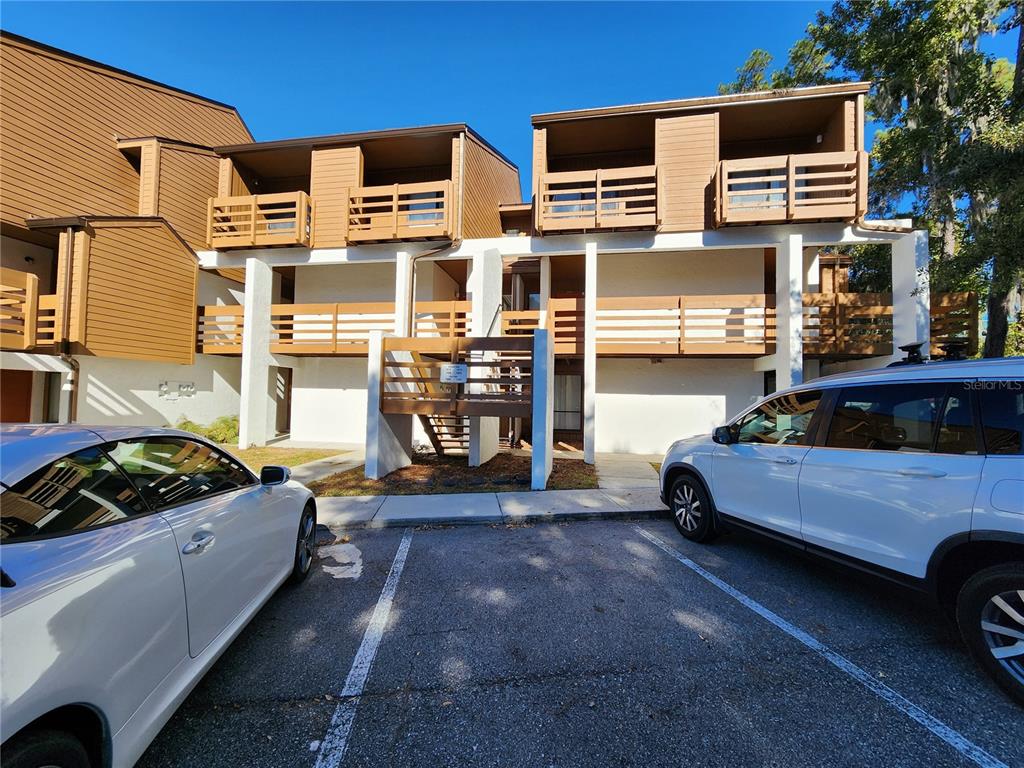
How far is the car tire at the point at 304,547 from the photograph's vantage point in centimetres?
352

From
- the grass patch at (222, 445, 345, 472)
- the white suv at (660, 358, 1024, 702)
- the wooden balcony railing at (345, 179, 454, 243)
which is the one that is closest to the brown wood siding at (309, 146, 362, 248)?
the wooden balcony railing at (345, 179, 454, 243)

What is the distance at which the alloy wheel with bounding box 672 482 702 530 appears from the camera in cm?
463

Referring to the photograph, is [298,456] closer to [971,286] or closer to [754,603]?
[754,603]

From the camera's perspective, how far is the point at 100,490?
75.4 inches

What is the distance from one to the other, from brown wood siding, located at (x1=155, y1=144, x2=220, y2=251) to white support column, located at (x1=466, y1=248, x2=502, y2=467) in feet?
28.9

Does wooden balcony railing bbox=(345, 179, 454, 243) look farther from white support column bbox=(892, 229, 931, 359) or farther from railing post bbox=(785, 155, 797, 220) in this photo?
white support column bbox=(892, 229, 931, 359)

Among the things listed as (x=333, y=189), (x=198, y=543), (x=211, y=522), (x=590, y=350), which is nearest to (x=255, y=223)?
(x=333, y=189)

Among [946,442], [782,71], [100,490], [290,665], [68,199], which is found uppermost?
[782,71]

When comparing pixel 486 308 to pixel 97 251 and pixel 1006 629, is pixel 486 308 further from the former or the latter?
pixel 1006 629

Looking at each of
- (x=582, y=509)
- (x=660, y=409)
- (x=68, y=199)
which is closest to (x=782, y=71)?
(x=660, y=409)

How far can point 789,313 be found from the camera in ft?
30.7

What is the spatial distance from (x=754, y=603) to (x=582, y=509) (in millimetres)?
2606

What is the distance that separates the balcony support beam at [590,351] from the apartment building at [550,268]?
2.1 inches

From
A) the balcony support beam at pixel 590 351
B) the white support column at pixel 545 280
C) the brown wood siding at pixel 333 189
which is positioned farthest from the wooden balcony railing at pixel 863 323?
the brown wood siding at pixel 333 189
